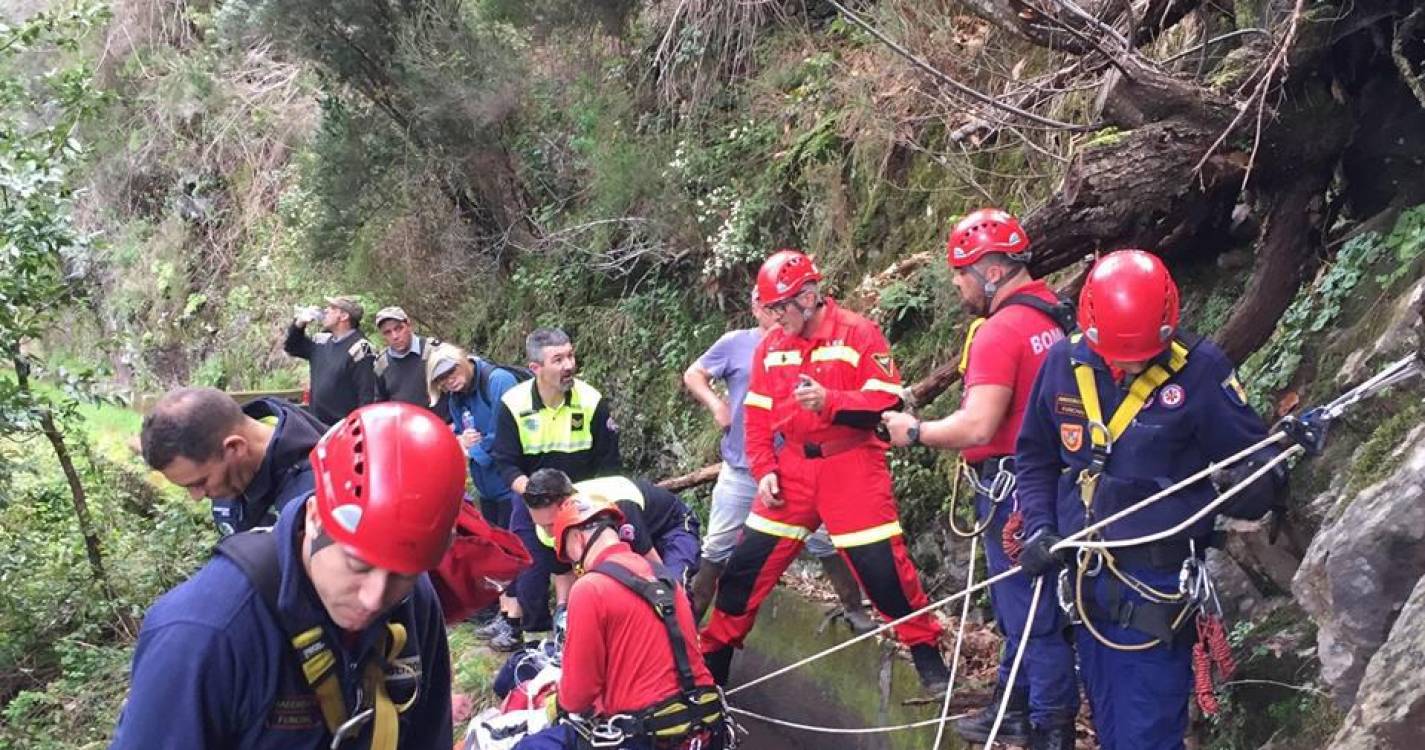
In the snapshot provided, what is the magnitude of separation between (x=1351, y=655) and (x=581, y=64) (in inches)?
369

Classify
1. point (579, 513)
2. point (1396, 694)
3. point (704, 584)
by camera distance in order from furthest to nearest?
point (704, 584) → point (579, 513) → point (1396, 694)

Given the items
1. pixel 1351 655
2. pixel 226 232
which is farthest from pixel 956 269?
pixel 226 232

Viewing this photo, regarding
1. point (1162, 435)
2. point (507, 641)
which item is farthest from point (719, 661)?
point (1162, 435)

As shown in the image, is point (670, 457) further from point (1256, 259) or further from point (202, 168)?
point (202, 168)

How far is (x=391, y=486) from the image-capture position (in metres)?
1.79

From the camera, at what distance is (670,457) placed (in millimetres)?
9102

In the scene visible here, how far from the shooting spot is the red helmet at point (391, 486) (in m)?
1.77

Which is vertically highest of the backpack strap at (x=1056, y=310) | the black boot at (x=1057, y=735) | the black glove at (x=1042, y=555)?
the backpack strap at (x=1056, y=310)

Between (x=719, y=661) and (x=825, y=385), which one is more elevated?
(x=825, y=385)

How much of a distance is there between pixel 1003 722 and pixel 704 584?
7.01 feet

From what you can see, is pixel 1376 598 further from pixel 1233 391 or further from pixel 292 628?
pixel 292 628

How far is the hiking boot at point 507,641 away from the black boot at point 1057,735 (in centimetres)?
370

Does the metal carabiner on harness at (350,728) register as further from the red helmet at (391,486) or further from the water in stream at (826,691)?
the water in stream at (826,691)

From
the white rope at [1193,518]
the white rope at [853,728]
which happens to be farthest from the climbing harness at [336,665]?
the white rope at [853,728]
